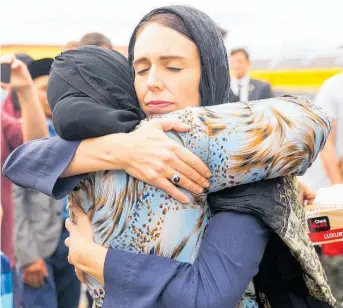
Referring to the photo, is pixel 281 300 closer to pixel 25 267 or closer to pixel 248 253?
pixel 248 253

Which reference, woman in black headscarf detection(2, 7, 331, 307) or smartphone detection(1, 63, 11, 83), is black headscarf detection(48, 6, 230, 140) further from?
smartphone detection(1, 63, 11, 83)

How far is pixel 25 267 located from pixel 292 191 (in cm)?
220

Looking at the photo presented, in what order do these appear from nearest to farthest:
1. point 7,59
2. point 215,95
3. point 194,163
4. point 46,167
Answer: point 194,163
point 46,167
point 215,95
point 7,59

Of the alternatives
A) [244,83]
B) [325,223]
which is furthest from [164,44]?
[244,83]

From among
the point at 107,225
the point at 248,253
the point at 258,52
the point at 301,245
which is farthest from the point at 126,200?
the point at 258,52

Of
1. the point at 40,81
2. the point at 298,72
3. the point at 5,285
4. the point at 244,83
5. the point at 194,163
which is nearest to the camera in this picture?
the point at 194,163

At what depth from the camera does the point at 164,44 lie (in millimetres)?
1150

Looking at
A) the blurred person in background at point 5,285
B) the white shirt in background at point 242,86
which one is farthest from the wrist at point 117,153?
the white shirt in background at point 242,86

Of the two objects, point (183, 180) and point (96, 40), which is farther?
point (96, 40)

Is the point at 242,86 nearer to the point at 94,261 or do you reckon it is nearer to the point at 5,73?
the point at 5,73

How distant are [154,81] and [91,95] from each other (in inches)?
5.1

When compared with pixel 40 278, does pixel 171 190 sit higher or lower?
higher

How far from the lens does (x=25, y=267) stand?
119 inches

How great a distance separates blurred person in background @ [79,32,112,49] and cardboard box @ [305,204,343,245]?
2.17m
